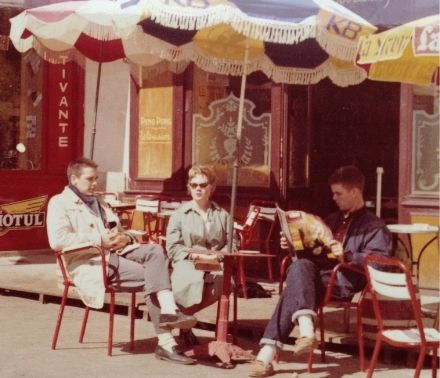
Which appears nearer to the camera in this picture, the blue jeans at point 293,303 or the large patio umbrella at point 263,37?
the blue jeans at point 293,303

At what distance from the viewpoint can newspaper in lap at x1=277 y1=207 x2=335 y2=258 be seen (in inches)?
254

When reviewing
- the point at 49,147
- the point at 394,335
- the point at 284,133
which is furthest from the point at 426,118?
the point at 49,147

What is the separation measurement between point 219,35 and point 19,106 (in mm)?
5056

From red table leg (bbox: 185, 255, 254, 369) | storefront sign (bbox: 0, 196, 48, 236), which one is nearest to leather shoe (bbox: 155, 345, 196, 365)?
red table leg (bbox: 185, 255, 254, 369)

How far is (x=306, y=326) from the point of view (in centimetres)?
604

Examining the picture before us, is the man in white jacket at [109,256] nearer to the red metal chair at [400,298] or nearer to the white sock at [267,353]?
the white sock at [267,353]

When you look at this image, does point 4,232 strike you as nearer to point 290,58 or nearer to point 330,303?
point 290,58

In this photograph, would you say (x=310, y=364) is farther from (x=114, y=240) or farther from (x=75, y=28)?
(x=75, y=28)

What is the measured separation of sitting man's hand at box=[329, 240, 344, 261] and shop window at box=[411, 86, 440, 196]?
3179mm

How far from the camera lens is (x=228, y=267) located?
21.8 feet

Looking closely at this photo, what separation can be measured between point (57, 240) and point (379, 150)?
6.57m

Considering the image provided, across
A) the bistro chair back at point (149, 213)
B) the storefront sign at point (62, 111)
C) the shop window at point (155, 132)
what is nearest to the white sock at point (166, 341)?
the bistro chair back at point (149, 213)

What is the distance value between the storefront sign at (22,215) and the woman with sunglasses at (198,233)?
5.48 m

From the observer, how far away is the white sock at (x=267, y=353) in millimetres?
6137
